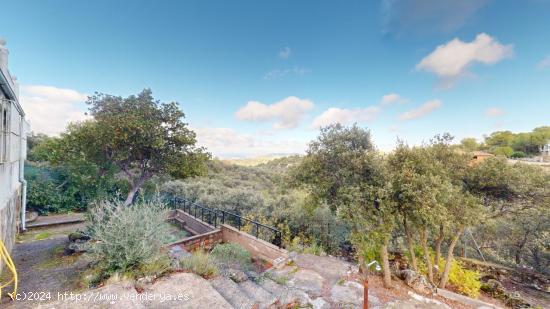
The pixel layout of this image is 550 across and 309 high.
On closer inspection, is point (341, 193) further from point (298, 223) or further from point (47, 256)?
point (47, 256)

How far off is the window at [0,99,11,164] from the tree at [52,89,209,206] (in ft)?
7.84

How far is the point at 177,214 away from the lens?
10.4 metres

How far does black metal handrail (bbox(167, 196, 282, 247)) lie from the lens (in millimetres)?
7980

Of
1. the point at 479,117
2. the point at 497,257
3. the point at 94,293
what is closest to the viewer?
the point at 94,293

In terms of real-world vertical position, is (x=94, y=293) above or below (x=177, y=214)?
above

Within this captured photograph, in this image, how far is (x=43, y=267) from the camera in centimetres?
462

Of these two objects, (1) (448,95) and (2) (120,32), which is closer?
(2) (120,32)

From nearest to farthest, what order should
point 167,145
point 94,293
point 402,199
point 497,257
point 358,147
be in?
point 94,293 → point 402,199 → point 358,147 → point 167,145 → point 497,257

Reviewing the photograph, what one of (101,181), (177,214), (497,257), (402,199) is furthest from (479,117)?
(101,181)

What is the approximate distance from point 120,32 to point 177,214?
868 cm

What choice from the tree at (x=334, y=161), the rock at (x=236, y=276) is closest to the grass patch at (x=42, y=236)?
the rock at (x=236, y=276)

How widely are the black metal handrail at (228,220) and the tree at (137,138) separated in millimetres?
2210

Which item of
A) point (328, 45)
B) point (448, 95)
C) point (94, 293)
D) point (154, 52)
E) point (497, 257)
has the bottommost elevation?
point (497, 257)

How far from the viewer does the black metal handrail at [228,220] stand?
798 cm
